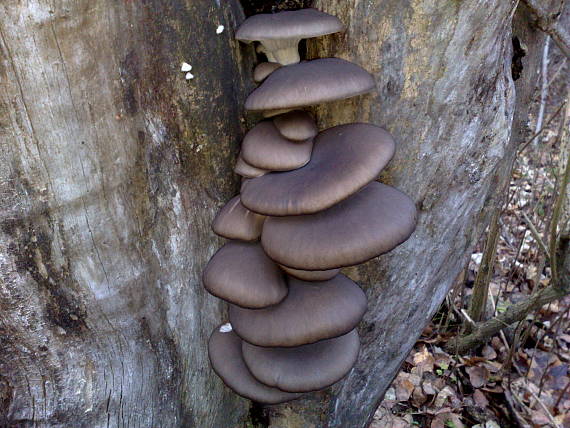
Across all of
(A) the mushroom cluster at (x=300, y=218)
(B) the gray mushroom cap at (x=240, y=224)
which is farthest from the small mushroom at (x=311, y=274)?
(B) the gray mushroom cap at (x=240, y=224)

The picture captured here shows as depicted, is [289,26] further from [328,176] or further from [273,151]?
[328,176]

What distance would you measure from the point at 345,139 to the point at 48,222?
1.06m

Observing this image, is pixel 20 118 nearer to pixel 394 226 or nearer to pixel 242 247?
pixel 242 247

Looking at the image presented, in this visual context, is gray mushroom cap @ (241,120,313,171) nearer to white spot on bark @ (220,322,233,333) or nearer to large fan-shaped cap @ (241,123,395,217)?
large fan-shaped cap @ (241,123,395,217)

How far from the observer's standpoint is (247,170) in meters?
1.66

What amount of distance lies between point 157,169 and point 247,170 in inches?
12.8

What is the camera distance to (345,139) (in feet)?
5.13

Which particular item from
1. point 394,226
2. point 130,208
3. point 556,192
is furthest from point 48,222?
point 556,192

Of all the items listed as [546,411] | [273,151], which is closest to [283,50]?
[273,151]

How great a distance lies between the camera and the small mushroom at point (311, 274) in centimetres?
162

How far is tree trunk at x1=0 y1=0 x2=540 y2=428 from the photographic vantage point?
142cm

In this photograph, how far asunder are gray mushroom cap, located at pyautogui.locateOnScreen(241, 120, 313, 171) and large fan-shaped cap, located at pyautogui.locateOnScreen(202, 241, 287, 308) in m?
0.34

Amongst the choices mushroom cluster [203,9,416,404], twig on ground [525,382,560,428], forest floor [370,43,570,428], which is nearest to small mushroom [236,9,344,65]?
mushroom cluster [203,9,416,404]

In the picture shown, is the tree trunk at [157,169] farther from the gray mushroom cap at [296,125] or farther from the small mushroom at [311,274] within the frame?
the small mushroom at [311,274]
